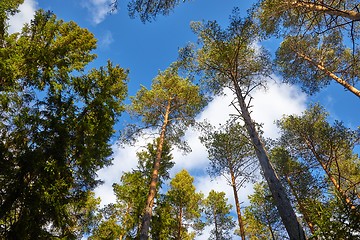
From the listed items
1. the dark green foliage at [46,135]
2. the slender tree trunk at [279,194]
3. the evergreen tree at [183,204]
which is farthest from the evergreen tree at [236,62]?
the evergreen tree at [183,204]

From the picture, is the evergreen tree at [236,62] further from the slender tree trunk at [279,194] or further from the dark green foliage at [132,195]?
the dark green foliage at [132,195]

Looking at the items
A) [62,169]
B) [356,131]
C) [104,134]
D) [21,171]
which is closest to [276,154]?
[356,131]

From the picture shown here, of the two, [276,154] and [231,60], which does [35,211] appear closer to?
[231,60]

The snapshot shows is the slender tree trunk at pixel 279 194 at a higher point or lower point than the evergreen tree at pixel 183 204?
lower

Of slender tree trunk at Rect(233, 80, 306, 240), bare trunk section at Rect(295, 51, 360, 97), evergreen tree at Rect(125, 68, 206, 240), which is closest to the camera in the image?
slender tree trunk at Rect(233, 80, 306, 240)

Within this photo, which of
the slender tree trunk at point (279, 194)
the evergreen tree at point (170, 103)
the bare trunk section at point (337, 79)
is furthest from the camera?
the evergreen tree at point (170, 103)

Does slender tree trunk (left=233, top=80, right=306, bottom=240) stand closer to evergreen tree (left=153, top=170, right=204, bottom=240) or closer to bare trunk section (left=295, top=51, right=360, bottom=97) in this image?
bare trunk section (left=295, top=51, right=360, bottom=97)

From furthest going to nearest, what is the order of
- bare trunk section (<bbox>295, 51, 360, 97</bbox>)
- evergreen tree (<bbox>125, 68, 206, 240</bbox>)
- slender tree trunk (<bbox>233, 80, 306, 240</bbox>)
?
evergreen tree (<bbox>125, 68, 206, 240</bbox>) < bare trunk section (<bbox>295, 51, 360, 97</bbox>) < slender tree trunk (<bbox>233, 80, 306, 240</bbox>)

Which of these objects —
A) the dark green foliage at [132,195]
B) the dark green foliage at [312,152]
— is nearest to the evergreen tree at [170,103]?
the dark green foliage at [132,195]

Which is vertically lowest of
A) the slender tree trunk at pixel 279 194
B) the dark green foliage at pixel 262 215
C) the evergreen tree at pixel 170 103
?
the slender tree trunk at pixel 279 194

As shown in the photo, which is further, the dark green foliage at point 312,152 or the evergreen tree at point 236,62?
the dark green foliage at point 312,152

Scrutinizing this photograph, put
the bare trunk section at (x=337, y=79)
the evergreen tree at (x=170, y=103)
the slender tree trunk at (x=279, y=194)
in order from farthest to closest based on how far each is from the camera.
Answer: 1. the evergreen tree at (x=170, y=103)
2. the bare trunk section at (x=337, y=79)
3. the slender tree trunk at (x=279, y=194)

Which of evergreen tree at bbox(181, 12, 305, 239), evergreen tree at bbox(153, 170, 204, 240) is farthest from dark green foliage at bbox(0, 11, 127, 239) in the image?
evergreen tree at bbox(153, 170, 204, 240)

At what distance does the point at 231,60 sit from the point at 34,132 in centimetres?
843
